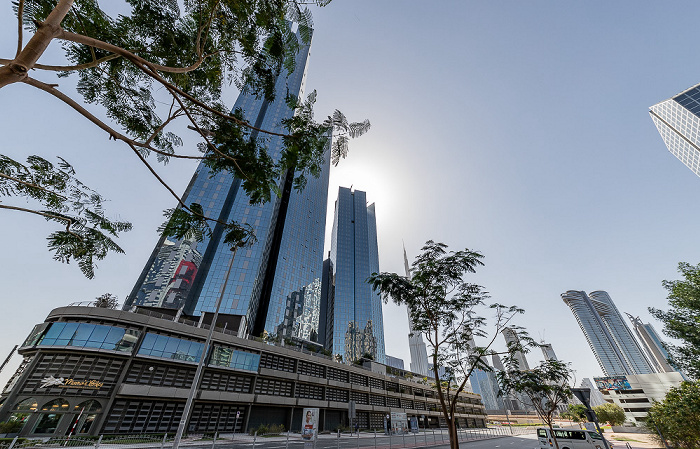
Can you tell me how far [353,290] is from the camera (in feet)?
381

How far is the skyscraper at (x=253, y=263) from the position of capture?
174ft

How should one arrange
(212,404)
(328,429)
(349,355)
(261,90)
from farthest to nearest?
(349,355), (328,429), (212,404), (261,90)

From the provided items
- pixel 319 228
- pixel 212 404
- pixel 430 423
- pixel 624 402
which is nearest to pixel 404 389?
pixel 430 423

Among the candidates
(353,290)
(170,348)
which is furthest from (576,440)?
(353,290)

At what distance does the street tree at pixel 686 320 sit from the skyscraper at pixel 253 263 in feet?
132

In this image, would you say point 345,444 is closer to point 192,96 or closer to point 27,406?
point 27,406

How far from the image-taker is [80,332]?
21.8 metres

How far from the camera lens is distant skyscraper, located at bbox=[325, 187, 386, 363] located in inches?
4001

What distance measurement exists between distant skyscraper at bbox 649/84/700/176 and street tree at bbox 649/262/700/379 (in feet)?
226

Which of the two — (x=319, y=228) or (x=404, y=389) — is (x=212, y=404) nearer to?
(x=404, y=389)

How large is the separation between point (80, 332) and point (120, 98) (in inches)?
1079

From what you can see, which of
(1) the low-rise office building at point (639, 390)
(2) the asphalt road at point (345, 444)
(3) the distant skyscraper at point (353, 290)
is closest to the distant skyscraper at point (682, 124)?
(1) the low-rise office building at point (639, 390)

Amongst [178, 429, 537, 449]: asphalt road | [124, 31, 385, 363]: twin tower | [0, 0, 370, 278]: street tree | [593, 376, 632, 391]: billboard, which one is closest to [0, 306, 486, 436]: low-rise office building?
[124, 31, 385, 363]: twin tower

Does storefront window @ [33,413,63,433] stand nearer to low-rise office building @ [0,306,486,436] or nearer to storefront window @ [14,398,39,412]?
low-rise office building @ [0,306,486,436]
